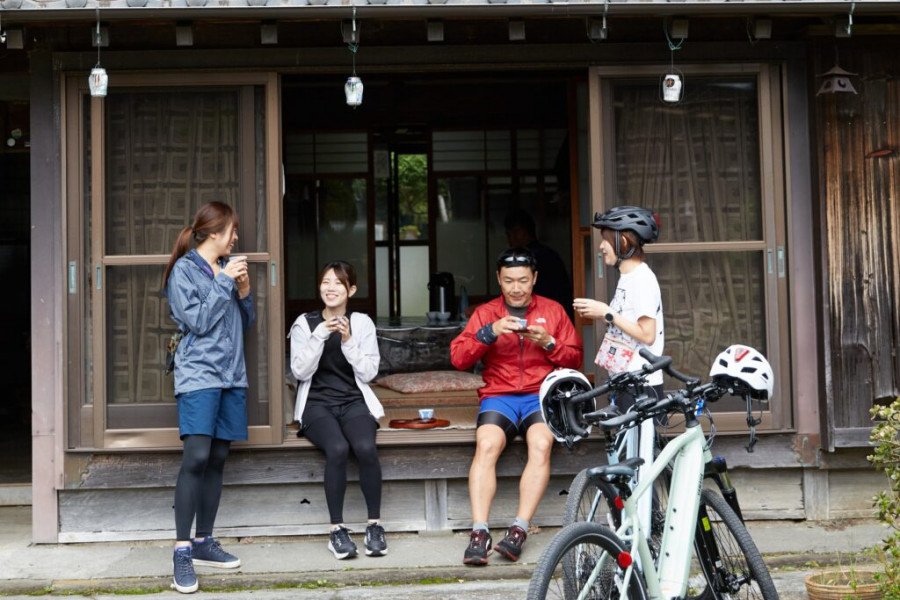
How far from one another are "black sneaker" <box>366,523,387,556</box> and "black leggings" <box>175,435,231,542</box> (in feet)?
2.63

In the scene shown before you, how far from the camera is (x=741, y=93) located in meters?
5.92

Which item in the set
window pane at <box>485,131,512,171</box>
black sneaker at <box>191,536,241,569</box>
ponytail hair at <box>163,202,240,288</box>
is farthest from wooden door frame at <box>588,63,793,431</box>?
window pane at <box>485,131,512,171</box>

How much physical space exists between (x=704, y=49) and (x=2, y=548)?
15.6 ft

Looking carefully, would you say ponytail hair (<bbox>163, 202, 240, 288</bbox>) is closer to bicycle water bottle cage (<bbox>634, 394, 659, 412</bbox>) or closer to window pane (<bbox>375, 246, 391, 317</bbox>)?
bicycle water bottle cage (<bbox>634, 394, 659, 412</bbox>)

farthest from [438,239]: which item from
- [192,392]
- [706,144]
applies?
[192,392]

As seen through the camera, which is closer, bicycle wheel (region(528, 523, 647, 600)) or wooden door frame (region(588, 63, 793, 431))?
Answer: bicycle wheel (region(528, 523, 647, 600))

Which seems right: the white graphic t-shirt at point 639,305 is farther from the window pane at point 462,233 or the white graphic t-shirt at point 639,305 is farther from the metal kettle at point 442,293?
the window pane at point 462,233

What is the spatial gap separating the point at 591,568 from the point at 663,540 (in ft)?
1.51

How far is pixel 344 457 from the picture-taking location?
18.0 feet

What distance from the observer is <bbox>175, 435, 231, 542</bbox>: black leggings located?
5.09 m

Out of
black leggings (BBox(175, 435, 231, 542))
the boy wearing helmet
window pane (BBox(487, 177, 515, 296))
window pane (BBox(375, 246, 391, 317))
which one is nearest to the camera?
the boy wearing helmet

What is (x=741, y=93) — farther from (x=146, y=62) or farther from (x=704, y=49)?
(x=146, y=62)

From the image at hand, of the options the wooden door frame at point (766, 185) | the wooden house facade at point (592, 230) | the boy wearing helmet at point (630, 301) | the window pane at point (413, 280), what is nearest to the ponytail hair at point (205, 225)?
the wooden house facade at point (592, 230)

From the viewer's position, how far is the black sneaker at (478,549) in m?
5.19
